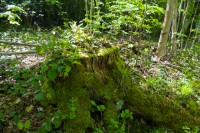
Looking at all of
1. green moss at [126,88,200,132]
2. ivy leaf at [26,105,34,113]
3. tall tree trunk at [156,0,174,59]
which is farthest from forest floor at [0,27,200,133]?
tall tree trunk at [156,0,174,59]

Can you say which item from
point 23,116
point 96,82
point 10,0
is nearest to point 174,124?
point 96,82

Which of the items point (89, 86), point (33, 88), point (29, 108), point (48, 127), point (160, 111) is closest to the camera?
point (48, 127)

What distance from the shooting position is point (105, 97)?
2.93 metres

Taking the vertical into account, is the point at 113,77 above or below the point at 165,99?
above

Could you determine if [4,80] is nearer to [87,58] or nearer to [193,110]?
[87,58]

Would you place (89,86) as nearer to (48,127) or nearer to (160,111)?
(48,127)

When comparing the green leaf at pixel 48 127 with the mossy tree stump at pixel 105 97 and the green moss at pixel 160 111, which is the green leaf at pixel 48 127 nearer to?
the mossy tree stump at pixel 105 97

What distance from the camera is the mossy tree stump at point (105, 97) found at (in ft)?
8.61

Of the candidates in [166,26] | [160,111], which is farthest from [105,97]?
[166,26]

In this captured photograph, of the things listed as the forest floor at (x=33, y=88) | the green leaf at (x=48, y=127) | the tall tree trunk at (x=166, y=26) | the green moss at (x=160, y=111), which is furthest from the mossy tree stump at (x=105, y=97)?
the tall tree trunk at (x=166, y=26)

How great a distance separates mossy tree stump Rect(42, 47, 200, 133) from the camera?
103 inches

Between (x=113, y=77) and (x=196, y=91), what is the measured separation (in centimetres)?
208

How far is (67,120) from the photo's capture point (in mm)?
2529

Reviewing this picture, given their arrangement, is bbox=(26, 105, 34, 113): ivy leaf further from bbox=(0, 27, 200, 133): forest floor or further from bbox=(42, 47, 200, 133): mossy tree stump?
bbox=(42, 47, 200, 133): mossy tree stump
